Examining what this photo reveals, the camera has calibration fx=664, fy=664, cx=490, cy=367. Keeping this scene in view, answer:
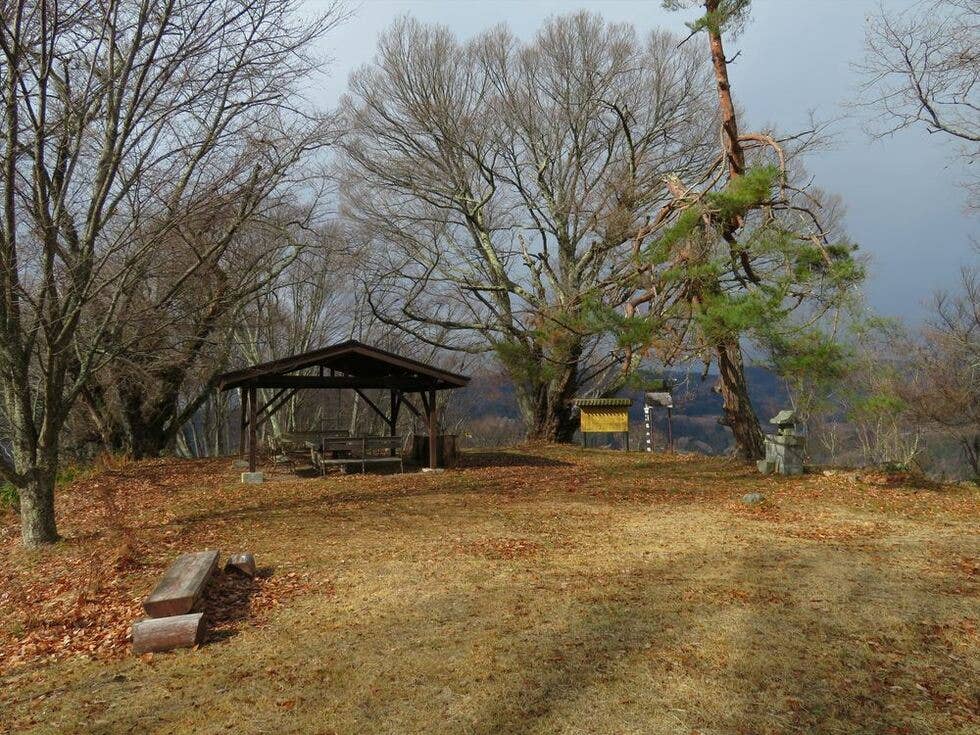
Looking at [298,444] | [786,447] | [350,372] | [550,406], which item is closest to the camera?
[786,447]

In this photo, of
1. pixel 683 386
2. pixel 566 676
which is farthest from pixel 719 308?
pixel 566 676

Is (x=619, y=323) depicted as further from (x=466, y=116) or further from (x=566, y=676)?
(x=466, y=116)

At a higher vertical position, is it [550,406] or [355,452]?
[550,406]

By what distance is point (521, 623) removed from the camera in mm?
4844

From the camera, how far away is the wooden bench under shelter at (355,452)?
45.7 feet

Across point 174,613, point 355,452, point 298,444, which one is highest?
point 298,444

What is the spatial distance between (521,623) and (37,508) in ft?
20.1

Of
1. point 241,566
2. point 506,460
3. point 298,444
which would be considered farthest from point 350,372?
point 241,566

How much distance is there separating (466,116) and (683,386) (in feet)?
38.2

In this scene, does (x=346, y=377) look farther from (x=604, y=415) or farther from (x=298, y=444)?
(x=604, y=415)

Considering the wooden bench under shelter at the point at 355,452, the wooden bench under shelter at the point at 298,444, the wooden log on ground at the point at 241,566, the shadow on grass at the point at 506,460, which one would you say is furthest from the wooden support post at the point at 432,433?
the wooden log on ground at the point at 241,566

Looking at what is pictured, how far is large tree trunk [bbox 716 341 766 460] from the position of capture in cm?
1345

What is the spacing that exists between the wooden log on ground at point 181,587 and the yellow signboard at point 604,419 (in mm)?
14939

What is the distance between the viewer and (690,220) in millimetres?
Result: 10539
